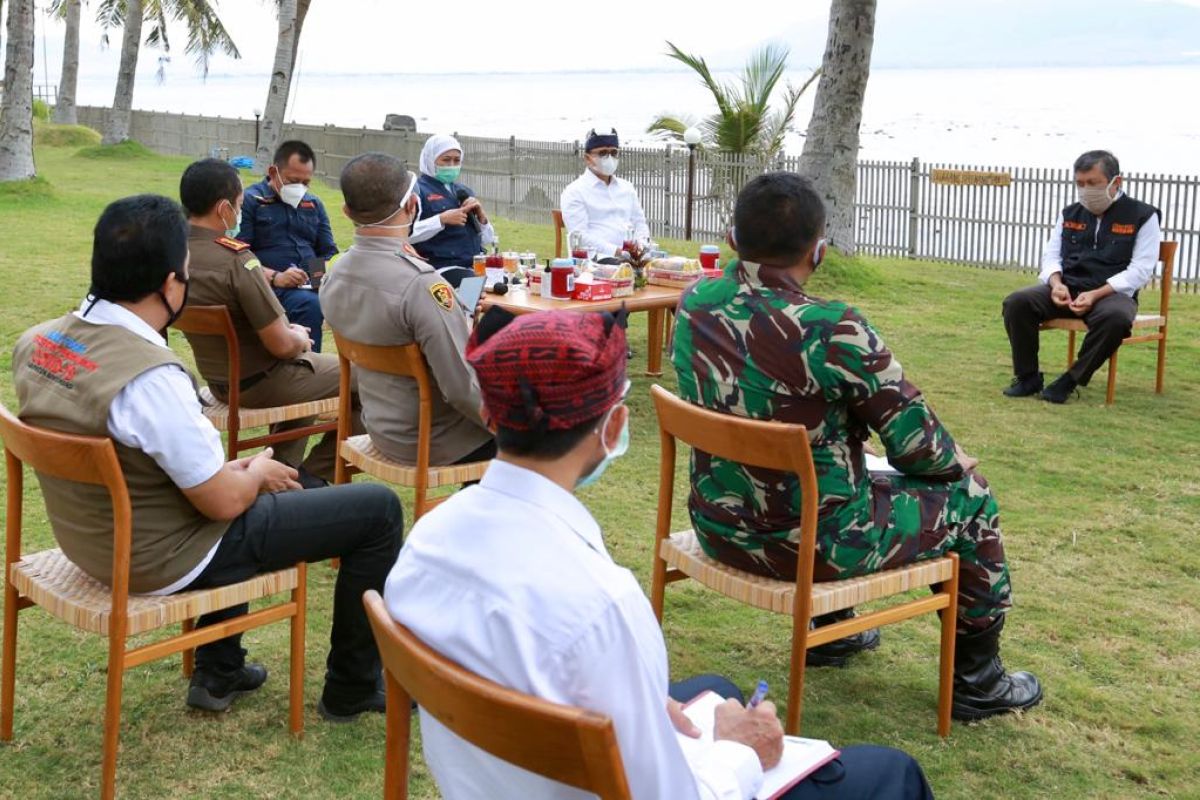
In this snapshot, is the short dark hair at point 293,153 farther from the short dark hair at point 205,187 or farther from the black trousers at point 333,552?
the black trousers at point 333,552

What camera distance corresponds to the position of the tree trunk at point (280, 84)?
22766mm

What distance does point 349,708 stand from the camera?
3.57m

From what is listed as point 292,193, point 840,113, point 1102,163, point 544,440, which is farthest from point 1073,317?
point 544,440

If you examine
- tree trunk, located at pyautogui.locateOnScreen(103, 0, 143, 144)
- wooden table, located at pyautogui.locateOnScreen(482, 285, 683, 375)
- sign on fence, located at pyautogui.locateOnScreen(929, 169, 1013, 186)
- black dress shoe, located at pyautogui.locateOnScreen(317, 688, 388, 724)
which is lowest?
black dress shoe, located at pyautogui.locateOnScreen(317, 688, 388, 724)

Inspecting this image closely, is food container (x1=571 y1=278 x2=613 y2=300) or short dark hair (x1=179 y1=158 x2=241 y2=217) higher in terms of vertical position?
short dark hair (x1=179 y1=158 x2=241 y2=217)

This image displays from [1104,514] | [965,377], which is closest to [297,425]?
[1104,514]

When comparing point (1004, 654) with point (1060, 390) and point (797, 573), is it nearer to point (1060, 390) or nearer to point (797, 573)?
point (797, 573)

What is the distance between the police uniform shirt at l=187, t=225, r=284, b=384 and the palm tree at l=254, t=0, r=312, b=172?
19.2 meters

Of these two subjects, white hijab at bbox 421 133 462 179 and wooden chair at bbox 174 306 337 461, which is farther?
white hijab at bbox 421 133 462 179

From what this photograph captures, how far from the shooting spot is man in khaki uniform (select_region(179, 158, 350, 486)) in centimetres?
480

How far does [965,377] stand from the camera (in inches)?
319

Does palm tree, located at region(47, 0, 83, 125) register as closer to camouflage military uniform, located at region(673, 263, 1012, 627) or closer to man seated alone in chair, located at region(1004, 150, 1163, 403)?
man seated alone in chair, located at region(1004, 150, 1163, 403)

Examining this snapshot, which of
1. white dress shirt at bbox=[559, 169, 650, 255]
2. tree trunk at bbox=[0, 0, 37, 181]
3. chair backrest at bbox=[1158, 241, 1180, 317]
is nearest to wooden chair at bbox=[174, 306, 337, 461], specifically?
white dress shirt at bbox=[559, 169, 650, 255]

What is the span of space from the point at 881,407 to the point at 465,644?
5.45 feet
